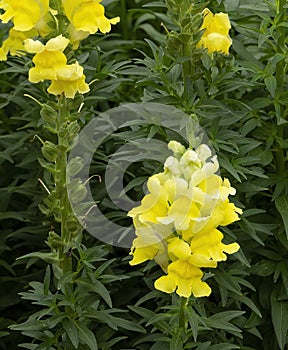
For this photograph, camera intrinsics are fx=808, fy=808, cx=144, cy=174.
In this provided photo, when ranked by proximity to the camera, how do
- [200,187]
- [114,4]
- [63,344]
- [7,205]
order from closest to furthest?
1. [200,187]
2. [63,344]
3. [7,205]
4. [114,4]

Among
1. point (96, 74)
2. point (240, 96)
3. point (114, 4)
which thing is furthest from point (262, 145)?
point (114, 4)

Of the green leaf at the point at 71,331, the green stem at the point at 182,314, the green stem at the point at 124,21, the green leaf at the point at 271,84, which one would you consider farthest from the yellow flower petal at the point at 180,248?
the green stem at the point at 124,21

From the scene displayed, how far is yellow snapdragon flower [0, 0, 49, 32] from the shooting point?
2.52m

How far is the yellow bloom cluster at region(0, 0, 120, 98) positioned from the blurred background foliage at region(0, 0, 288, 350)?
31 cm

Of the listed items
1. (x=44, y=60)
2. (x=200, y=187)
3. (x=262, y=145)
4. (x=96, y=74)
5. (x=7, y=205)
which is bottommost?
(x=7, y=205)

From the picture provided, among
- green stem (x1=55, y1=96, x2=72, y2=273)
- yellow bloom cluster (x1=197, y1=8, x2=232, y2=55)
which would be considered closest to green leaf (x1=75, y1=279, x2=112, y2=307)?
green stem (x1=55, y1=96, x2=72, y2=273)

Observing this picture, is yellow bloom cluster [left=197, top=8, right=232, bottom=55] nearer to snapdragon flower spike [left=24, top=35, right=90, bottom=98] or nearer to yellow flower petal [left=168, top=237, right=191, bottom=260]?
snapdragon flower spike [left=24, top=35, right=90, bottom=98]

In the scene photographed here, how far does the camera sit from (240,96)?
3402 mm

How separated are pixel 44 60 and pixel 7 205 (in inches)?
42.2

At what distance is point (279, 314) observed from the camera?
3.10m

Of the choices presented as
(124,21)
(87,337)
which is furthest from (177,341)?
(124,21)

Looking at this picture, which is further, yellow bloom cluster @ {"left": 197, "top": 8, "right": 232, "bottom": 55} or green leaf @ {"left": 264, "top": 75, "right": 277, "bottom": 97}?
green leaf @ {"left": 264, "top": 75, "right": 277, "bottom": 97}

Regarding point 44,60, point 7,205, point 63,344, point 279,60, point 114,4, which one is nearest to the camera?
point 44,60

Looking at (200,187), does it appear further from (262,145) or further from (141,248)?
(262,145)
